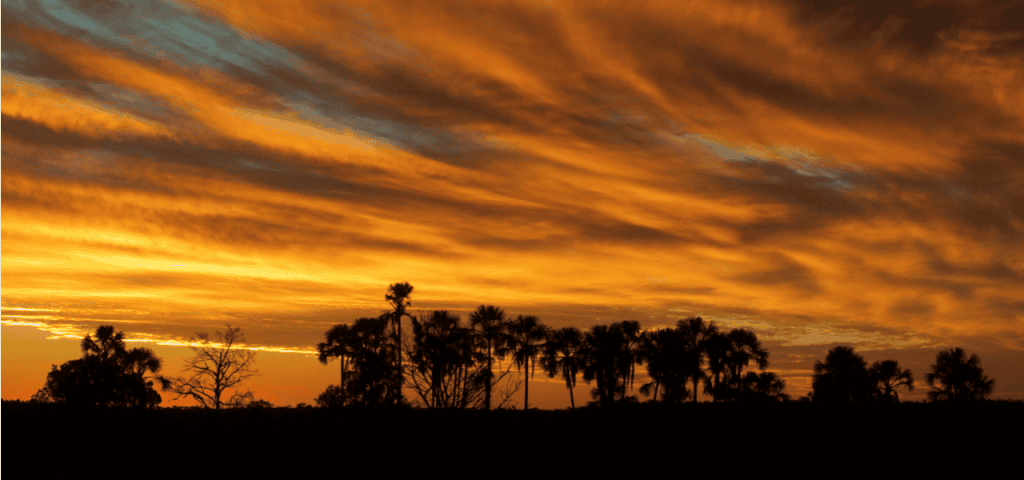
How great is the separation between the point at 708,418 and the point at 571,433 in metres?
11.1

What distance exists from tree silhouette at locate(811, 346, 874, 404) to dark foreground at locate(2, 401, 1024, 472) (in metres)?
13.5

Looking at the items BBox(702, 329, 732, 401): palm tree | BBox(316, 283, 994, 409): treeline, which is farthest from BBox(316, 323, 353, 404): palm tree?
BBox(702, 329, 732, 401): palm tree

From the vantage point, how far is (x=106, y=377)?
7188 centimetres

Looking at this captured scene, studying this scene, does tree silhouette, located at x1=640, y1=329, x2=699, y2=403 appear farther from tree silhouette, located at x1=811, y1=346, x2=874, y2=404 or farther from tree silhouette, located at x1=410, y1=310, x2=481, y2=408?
tree silhouette, located at x1=410, y1=310, x2=481, y2=408

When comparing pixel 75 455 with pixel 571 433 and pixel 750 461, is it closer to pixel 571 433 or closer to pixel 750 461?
pixel 571 433

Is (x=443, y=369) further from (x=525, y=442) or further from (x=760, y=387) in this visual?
(x=760, y=387)

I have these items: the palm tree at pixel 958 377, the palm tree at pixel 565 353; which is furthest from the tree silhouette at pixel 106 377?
the palm tree at pixel 958 377

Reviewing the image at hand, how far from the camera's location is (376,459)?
48.7 meters

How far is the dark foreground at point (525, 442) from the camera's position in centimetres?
4225

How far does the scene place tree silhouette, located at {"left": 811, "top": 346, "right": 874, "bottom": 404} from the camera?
72188mm

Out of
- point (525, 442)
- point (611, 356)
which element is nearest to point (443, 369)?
point (525, 442)

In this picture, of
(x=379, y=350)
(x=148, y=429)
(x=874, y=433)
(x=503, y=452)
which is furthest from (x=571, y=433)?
(x=148, y=429)

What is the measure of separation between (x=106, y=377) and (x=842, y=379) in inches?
2905

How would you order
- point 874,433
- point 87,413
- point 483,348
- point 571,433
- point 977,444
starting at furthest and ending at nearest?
point 483,348, point 87,413, point 571,433, point 874,433, point 977,444
